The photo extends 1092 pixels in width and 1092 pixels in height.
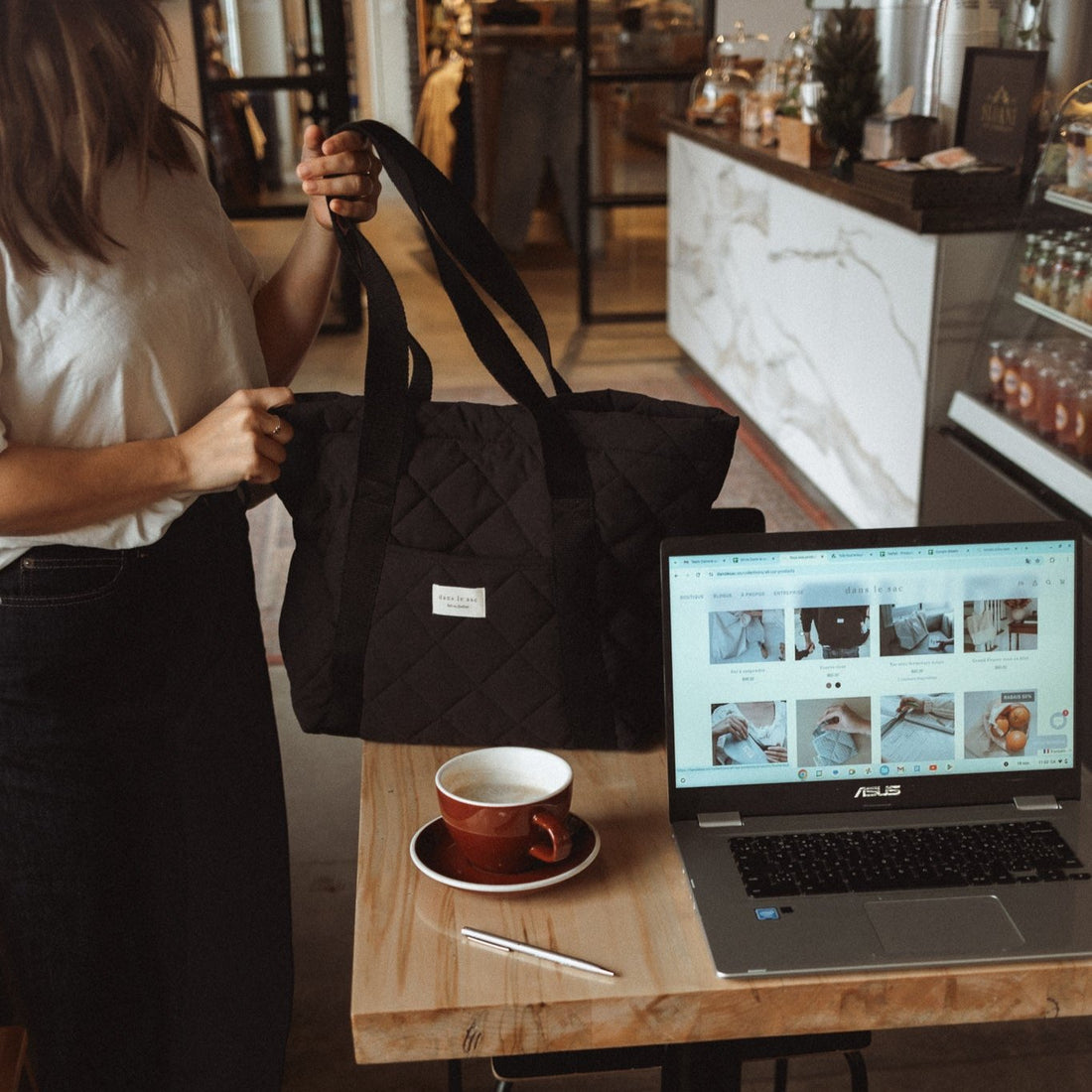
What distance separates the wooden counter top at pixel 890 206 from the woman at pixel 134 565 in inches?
71.7

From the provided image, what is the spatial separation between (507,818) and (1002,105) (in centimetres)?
256

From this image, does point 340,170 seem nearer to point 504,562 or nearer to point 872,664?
point 504,562

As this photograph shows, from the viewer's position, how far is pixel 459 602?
1128mm

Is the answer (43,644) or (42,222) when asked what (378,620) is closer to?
(43,644)

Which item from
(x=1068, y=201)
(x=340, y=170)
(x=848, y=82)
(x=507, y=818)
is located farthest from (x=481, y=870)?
(x=848, y=82)

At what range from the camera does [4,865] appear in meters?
1.29

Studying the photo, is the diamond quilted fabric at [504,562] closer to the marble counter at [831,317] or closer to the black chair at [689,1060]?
the black chair at [689,1060]

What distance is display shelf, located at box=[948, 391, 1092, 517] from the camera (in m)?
2.33

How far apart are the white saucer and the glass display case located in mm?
1580

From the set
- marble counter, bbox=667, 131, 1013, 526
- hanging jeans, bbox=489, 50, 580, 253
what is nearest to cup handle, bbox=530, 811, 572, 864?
marble counter, bbox=667, 131, 1013, 526

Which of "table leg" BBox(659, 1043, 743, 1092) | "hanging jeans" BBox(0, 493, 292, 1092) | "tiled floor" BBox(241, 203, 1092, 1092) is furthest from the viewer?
"tiled floor" BBox(241, 203, 1092, 1092)

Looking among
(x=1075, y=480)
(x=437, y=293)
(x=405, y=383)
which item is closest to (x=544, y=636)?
(x=405, y=383)

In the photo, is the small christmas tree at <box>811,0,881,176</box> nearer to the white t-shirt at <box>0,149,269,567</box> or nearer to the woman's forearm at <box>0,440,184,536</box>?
the white t-shirt at <box>0,149,269,567</box>

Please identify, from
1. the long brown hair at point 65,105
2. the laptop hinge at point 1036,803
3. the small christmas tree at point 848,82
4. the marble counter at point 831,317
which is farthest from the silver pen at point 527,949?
the small christmas tree at point 848,82
